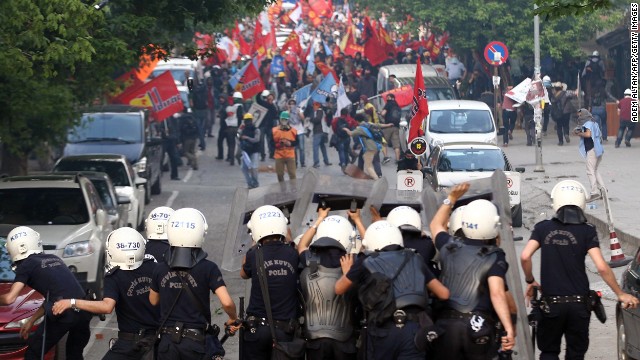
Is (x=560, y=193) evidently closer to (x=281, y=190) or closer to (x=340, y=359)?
(x=340, y=359)

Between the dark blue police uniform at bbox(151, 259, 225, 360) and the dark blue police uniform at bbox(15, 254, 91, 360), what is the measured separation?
1.63m

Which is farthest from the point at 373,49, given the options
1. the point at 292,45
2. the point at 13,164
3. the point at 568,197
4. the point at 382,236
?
the point at 382,236

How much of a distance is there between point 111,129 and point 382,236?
19.1 metres

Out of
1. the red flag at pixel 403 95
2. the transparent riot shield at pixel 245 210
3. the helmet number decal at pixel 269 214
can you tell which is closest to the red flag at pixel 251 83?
the red flag at pixel 403 95

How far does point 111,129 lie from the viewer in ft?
88.1

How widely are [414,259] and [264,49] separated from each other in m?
40.2

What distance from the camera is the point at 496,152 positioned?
918 inches

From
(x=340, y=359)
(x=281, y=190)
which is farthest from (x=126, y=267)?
(x=281, y=190)

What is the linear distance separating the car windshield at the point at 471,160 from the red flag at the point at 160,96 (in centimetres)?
777

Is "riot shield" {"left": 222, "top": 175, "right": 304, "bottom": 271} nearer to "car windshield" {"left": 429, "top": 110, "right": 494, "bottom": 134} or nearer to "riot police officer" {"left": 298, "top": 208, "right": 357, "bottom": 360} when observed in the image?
"riot police officer" {"left": 298, "top": 208, "right": 357, "bottom": 360}

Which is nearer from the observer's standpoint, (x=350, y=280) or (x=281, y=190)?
(x=350, y=280)

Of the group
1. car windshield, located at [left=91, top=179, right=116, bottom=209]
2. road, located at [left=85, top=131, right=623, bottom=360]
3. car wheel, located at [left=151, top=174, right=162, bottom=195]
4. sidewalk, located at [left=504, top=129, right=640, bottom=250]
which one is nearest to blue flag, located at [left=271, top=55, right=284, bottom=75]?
road, located at [left=85, top=131, right=623, bottom=360]

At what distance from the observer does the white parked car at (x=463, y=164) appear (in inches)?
891

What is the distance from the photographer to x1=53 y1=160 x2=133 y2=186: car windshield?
22.5 metres
